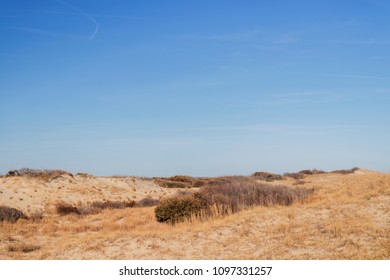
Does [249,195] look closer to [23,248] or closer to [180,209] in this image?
[180,209]

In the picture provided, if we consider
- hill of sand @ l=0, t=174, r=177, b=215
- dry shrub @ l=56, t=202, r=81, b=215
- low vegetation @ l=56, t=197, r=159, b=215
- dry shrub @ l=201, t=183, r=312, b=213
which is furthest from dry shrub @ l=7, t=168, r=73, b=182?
dry shrub @ l=201, t=183, r=312, b=213

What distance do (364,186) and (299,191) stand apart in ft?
10.6

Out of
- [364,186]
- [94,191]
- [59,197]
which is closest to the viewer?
[364,186]

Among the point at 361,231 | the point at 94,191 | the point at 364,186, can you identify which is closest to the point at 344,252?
the point at 361,231

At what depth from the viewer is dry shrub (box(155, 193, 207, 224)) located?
686 inches

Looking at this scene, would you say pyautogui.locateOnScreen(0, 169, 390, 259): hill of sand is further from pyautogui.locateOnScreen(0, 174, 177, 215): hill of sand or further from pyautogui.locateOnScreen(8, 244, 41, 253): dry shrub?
pyautogui.locateOnScreen(0, 174, 177, 215): hill of sand

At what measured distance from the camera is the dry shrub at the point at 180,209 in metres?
17.4

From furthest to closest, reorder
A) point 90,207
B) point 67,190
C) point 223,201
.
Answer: point 67,190 → point 90,207 → point 223,201

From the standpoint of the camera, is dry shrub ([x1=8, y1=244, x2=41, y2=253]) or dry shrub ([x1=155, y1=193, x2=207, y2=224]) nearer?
dry shrub ([x1=8, y1=244, x2=41, y2=253])

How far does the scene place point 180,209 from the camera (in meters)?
17.8

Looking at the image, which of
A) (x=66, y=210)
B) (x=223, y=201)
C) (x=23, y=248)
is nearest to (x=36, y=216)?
(x=66, y=210)

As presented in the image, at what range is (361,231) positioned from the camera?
11.0 metres

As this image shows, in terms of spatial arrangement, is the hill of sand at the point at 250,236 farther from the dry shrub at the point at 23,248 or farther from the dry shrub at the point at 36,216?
the dry shrub at the point at 36,216
